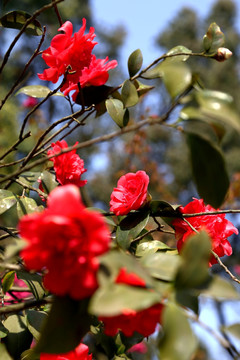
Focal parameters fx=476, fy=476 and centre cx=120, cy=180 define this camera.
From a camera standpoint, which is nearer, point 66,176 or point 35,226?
point 35,226

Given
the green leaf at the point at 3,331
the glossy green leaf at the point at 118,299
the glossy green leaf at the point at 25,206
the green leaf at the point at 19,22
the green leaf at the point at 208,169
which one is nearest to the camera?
the glossy green leaf at the point at 118,299

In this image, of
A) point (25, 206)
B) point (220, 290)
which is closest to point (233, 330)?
point (220, 290)

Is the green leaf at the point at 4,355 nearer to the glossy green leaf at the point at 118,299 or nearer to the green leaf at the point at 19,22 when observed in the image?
the glossy green leaf at the point at 118,299

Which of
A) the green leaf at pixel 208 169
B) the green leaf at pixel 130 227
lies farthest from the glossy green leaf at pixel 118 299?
the green leaf at pixel 130 227

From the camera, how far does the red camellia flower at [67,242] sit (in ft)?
1.07

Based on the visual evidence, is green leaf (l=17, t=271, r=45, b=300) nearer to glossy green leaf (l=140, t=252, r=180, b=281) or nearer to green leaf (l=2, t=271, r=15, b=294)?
green leaf (l=2, t=271, r=15, b=294)

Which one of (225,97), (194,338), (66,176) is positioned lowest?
(66,176)

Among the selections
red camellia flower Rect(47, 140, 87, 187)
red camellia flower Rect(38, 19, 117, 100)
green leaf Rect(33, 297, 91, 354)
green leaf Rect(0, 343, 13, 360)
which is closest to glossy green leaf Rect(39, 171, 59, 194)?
red camellia flower Rect(47, 140, 87, 187)

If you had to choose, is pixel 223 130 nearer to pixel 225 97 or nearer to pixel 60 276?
pixel 225 97

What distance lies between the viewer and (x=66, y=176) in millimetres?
721

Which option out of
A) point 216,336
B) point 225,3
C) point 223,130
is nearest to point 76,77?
point 223,130

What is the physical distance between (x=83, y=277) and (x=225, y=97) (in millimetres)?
186

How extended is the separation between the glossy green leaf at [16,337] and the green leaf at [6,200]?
15 cm

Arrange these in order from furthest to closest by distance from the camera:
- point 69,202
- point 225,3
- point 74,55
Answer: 1. point 225,3
2. point 74,55
3. point 69,202
